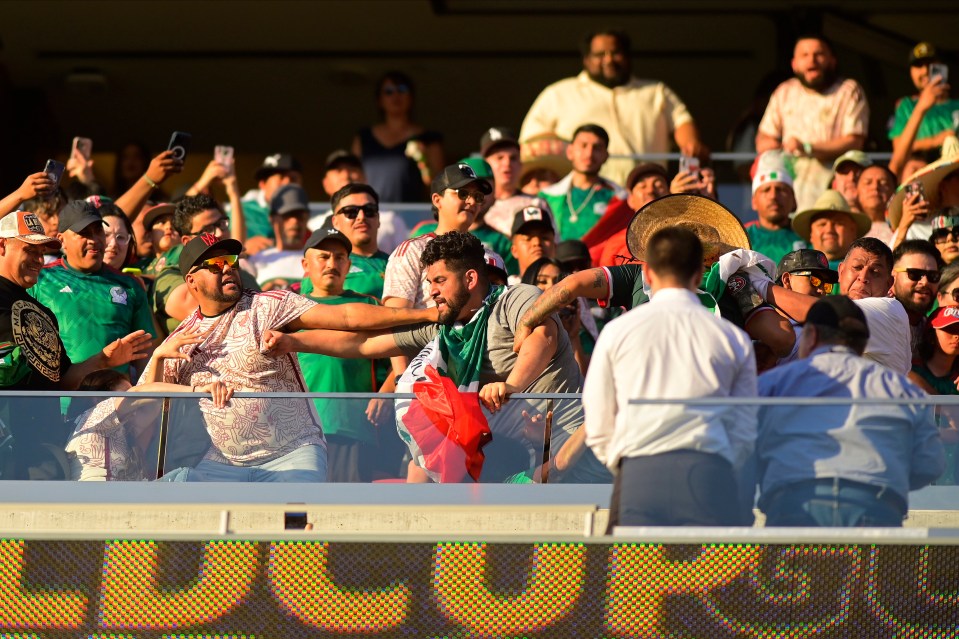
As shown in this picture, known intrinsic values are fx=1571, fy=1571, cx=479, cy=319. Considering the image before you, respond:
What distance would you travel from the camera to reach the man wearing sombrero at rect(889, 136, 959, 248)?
9062 mm

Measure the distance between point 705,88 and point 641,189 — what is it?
7495mm

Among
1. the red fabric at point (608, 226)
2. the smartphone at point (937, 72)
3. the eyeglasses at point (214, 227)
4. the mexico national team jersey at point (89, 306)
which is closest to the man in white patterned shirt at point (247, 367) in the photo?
the mexico national team jersey at point (89, 306)

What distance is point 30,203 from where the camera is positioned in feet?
28.6

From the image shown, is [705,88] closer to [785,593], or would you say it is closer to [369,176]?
[369,176]

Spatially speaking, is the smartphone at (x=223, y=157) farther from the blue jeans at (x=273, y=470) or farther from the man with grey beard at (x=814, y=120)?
the blue jeans at (x=273, y=470)

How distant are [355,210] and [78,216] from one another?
1580mm

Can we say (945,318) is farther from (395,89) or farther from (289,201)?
(395,89)

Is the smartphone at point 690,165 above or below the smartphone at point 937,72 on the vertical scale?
below

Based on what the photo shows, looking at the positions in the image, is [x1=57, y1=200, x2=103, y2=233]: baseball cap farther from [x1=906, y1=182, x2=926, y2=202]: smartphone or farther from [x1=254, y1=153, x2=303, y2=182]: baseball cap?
[x1=906, y1=182, x2=926, y2=202]: smartphone

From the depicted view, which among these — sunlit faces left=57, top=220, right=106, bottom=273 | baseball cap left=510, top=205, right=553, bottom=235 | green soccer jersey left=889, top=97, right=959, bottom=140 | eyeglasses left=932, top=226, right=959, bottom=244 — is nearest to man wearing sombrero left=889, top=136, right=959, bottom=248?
eyeglasses left=932, top=226, right=959, bottom=244

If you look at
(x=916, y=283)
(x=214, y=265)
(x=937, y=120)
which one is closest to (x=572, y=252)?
(x=916, y=283)

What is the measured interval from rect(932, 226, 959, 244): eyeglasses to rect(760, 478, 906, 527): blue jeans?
388 cm

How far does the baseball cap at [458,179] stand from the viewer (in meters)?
7.86

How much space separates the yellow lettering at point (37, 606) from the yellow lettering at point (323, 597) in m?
0.68
